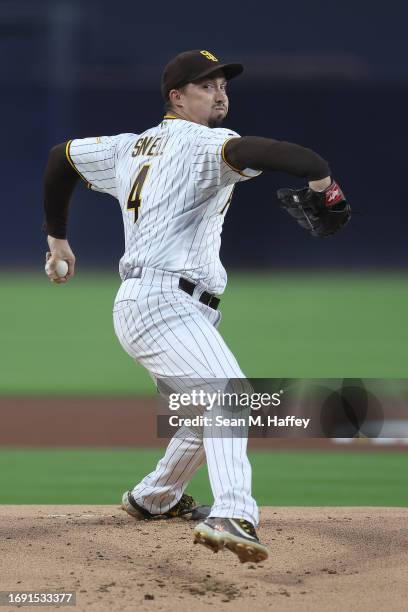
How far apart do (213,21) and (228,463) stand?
1573 cm

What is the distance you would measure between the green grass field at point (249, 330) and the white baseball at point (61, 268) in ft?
12.2

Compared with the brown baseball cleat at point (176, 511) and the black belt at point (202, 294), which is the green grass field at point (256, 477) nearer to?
the brown baseball cleat at point (176, 511)

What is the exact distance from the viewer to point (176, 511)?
4297mm

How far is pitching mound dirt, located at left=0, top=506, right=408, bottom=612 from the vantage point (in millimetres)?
3240

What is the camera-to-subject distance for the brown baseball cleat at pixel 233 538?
A: 3127 millimetres

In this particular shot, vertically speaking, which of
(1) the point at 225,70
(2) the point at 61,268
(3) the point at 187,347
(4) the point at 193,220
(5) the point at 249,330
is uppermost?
(1) the point at 225,70

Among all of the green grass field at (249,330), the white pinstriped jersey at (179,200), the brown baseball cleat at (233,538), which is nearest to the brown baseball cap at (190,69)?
the white pinstriped jersey at (179,200)

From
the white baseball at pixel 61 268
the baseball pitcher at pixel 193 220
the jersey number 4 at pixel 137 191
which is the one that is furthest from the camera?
the white baseball at pixel 61 268

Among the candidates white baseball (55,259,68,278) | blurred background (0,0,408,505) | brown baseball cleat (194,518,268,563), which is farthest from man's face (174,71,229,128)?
blurred background (0,0,408,505)

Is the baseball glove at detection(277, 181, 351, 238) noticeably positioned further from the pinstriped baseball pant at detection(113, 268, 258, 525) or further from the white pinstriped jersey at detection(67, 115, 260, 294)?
the pinstriped baseball pant at detection(113, 268, 258, 525)

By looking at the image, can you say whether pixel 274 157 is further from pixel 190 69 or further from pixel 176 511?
pixel 176 511

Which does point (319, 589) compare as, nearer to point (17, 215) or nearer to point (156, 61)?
point (17, 215)

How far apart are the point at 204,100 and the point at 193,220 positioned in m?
0.46

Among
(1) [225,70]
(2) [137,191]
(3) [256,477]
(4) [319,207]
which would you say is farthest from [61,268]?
(3) [256,477]
